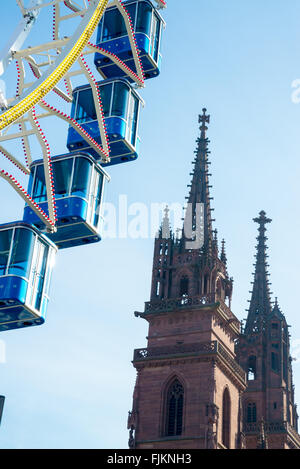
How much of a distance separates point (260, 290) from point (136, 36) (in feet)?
202

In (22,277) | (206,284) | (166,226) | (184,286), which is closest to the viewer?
(22,277)

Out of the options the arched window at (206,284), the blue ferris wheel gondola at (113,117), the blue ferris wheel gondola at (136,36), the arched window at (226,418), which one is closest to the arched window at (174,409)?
the arched window at (226,418)

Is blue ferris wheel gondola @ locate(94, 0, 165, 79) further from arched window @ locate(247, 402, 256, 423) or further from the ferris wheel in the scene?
arched window @ locate(247, 402, 256, 423)

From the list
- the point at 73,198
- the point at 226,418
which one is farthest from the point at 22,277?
the point at 226,418

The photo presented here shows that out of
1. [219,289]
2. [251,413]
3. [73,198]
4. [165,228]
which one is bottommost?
[73,198]

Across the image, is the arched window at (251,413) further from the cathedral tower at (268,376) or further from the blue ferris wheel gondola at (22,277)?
the blue ferris wheel gondola at (22,277)

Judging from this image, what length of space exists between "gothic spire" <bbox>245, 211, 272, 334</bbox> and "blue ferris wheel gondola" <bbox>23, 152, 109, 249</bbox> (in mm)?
61739

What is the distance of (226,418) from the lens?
2721 inches

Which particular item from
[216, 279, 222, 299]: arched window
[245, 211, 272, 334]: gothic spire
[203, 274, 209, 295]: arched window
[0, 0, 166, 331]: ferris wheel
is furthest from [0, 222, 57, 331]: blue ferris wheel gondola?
[245, 211, 272, 334]: gothic spire

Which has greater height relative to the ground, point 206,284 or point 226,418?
point 206,284

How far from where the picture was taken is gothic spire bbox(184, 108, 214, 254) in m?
76.8

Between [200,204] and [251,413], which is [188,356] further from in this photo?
[251,413]

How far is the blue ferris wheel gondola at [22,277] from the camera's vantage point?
29031 millimetres

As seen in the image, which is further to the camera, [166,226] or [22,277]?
[166,226]
